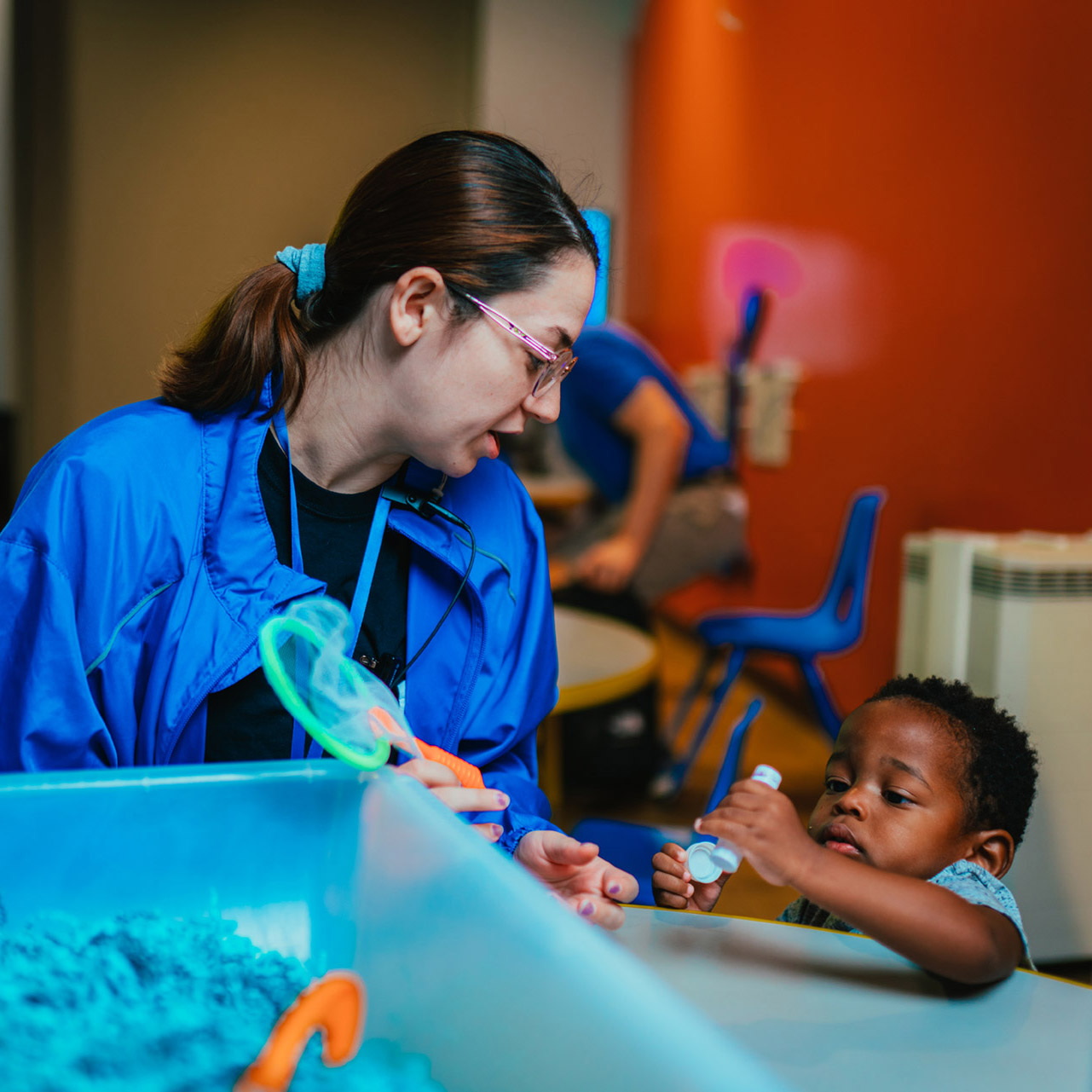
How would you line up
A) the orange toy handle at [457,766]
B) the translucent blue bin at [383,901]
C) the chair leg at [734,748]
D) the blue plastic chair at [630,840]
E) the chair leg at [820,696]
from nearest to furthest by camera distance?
the translucent blue bin at [383,901] < the orange toy handle at [457,766] < the blue plastic chair at [630,840] < the chair leg at [734,748] < the chair leg at [820,696]

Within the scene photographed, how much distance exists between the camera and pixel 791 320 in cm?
471

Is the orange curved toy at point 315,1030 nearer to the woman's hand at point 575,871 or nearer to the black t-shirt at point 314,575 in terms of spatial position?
the woman's hand at point 575,871

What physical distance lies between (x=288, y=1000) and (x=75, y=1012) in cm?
11

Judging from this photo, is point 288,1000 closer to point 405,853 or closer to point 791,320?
point 405,853

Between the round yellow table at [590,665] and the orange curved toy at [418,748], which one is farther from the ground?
the orange curved toy at [418,748]

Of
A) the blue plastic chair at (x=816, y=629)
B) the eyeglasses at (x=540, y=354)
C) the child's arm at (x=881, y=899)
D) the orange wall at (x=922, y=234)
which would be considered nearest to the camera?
the child's arm at (x=881, y=899)

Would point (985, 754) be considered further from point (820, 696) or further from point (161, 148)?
point (161, 148)

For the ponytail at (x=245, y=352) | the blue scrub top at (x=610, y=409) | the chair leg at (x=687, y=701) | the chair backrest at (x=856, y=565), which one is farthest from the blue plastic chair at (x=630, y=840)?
the chair leg at (x=687, y=701)

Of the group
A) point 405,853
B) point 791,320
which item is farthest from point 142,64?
point 405,853

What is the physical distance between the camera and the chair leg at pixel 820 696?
3070 millimetres

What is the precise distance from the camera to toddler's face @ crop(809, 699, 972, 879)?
993mm

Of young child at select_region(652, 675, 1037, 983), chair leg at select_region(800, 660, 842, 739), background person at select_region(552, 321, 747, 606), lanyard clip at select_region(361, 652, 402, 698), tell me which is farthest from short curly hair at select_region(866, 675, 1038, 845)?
chair leg at select_region(800, 660, 842, 739)

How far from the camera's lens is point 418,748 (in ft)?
2.74

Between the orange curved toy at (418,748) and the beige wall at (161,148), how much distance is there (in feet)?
10.9
